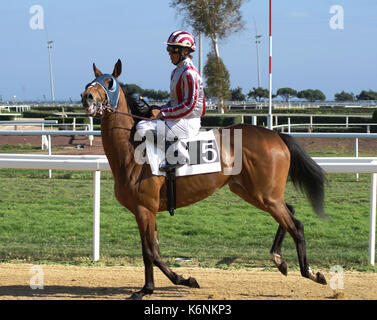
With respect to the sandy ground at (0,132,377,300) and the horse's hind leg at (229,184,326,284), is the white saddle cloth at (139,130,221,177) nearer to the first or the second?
the horse's hind leg at (229,184,326,284)

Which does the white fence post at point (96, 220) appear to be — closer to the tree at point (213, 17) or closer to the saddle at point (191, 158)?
the saddle at point (191, 158)

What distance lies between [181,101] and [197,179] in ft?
1.91

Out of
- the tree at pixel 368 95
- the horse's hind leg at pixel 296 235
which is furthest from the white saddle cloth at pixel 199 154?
the tree at pixel 368 95

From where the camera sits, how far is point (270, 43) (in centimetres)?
1207

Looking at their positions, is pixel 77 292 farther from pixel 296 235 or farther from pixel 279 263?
pixel 296 235

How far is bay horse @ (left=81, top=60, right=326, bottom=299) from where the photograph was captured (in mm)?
3908

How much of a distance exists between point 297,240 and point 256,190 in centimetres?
48

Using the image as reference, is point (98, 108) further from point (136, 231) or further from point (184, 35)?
point (136, 231)

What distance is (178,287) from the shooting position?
4.37 metres

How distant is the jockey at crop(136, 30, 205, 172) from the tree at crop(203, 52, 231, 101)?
24087 mm

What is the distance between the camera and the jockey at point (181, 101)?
3.93 metres

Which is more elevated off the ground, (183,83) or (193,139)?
(183,83)

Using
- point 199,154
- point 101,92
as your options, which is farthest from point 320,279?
point 101,92
